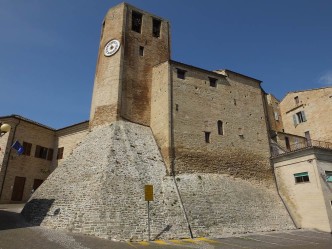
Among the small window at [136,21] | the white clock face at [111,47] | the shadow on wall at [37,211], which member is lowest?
the shadow on wall at [37,211]

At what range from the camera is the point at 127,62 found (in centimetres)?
2270

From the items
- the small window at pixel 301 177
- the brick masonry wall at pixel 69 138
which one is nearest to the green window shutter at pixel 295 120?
the small window at pixel 301 177

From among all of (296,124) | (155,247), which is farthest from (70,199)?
(296,124)

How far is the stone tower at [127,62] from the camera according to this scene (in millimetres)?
21453

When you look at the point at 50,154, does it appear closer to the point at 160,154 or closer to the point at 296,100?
the point at 160,154

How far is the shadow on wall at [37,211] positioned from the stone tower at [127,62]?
7.26 metres

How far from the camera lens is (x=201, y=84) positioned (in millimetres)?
23250

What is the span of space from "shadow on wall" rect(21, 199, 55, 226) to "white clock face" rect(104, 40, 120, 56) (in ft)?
42.9

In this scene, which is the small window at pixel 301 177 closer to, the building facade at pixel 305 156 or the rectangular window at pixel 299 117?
the building facade at pixel 305 156

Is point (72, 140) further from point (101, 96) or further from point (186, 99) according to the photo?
point (186, 99)

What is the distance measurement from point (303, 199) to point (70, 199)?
54.9 ft

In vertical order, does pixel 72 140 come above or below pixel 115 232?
above

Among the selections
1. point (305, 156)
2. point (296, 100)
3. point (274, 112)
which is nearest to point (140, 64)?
point (305, 156)

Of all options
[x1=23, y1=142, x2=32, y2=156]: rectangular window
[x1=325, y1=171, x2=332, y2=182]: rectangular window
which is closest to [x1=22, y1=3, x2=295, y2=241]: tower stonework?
[x1=325, y1=171, x2=332, y2=182]: rectangular window
